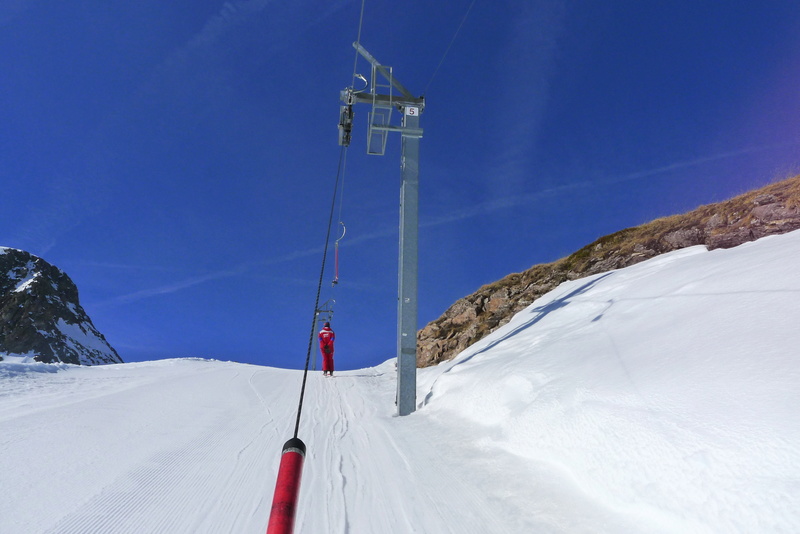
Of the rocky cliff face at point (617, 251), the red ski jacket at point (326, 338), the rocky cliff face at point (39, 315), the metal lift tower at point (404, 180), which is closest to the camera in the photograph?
the metal lift tower at point (404, 180)

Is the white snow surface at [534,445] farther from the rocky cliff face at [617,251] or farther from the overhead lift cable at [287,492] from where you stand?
the rocky cliff face at [617,251]

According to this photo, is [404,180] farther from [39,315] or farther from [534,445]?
[39,315]

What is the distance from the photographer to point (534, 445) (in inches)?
147

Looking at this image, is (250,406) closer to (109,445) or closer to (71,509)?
(109,445)

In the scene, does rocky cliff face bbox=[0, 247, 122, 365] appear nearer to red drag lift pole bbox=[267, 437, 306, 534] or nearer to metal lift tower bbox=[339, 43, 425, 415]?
metal lift tower bbox=[339, 43, 425, 415]

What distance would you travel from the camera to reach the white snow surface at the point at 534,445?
7.95ft

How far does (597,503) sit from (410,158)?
21.9 feet

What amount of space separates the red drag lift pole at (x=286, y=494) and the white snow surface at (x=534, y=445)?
148 centimetres

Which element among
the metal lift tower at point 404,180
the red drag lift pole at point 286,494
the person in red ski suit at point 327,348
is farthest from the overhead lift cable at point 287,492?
the person in red ski suit at point 327,348

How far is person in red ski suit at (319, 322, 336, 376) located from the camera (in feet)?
46.2

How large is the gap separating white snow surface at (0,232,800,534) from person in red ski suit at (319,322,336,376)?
7.91 meters

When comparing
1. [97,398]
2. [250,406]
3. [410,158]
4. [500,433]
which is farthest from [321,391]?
[500,433]

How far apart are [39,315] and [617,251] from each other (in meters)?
229

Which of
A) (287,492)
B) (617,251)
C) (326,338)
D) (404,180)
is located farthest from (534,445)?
(326,338)
